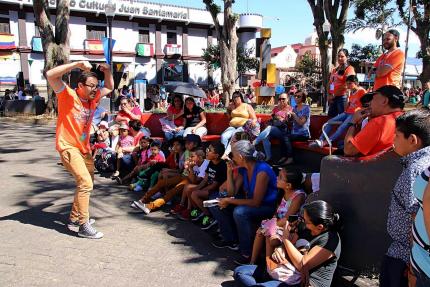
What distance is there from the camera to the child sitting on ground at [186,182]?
18.8 ft

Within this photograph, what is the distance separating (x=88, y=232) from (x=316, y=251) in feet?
8.80

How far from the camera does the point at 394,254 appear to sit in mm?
2604

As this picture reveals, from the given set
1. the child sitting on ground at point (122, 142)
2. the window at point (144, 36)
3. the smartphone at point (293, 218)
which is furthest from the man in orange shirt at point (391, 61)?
the window at point (144, 36)

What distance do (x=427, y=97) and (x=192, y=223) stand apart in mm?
9142

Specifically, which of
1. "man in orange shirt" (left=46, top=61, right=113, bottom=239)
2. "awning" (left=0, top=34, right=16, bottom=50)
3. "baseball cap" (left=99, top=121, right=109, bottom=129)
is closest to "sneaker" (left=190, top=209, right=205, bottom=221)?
"man in orange shirt" (left=46, top=61, right=113, bottom=239)

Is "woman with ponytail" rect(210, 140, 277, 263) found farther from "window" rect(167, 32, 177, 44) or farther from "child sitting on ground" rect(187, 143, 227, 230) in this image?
"window" rect(167, 32, 177, 44)

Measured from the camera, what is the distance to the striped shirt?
1798 mm

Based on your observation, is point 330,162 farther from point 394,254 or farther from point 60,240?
point 60,240

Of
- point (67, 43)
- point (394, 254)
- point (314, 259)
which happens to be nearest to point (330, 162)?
point (314, 259)

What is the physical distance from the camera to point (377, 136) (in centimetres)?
338

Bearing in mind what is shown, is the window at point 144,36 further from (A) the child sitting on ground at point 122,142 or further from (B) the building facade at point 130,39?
(A) the child sitting on ground at point 122,142

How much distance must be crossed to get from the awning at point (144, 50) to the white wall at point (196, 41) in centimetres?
426

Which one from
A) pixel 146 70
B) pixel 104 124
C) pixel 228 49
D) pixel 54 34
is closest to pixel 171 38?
pixel 146 70

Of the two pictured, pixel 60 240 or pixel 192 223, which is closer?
pixel 60 240
